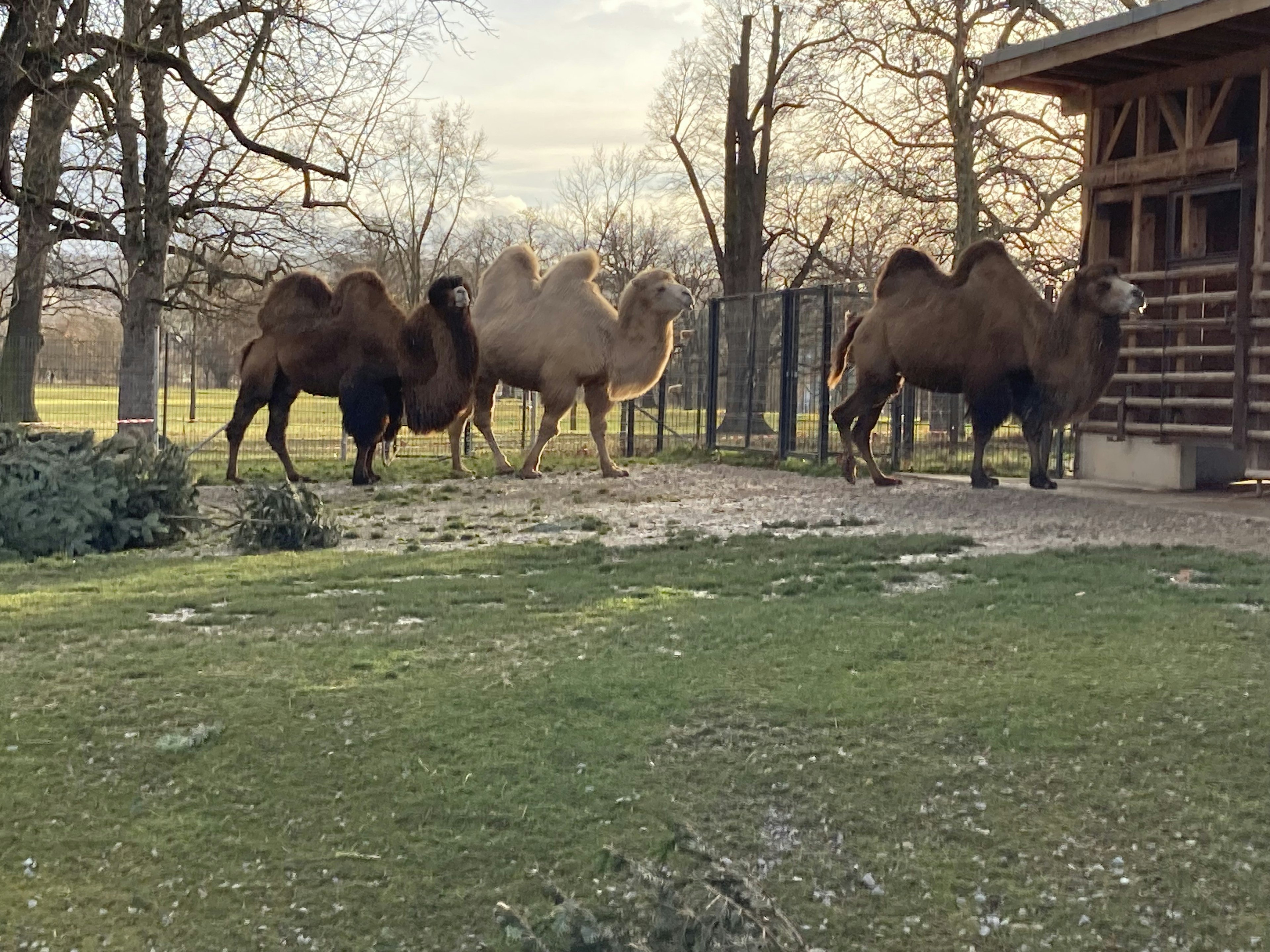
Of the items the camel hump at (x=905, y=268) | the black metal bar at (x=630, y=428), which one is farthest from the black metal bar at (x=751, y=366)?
the camel hump at (x=905, y=268)

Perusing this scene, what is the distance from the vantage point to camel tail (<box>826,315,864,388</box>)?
50.2ft

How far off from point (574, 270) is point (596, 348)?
1355 millimetres

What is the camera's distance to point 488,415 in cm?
1694

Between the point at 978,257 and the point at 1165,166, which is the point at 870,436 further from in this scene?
the point at 1165,166

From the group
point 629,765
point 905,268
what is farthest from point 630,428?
point 629,765

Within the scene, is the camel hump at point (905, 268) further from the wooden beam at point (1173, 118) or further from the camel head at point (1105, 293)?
the wooden beam at point (1173, 118)

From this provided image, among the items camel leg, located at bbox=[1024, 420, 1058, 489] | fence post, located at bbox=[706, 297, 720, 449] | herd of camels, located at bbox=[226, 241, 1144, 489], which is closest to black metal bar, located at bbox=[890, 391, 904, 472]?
herd of camels, located at bbox=[226, 241, 1144, 489]

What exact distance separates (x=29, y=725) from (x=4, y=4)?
9.61m

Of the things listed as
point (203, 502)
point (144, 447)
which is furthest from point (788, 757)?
point (203, 502)

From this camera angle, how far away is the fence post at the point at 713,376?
19891 millimetres

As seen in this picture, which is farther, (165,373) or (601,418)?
(165,373)

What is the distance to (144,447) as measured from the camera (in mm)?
10945

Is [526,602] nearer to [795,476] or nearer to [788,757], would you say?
[788,757]

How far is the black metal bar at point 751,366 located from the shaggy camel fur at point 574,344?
8.93 feet
